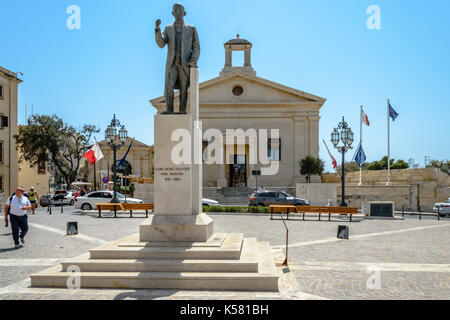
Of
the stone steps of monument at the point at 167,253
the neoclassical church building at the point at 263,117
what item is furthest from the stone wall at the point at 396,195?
the stone steps of monument at the point at 167,253

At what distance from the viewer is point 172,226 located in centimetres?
807

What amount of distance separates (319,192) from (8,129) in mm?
28545

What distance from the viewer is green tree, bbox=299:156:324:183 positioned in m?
40.9

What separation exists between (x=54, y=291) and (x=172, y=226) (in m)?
2.41

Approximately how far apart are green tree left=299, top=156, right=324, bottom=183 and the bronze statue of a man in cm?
3321

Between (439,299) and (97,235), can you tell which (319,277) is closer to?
(439,299)

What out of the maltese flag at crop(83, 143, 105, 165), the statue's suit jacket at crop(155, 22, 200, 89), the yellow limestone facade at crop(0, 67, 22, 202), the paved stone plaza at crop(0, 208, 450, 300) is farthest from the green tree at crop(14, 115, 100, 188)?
the statue's suit jacket at crop(155, 22, 200, 89)

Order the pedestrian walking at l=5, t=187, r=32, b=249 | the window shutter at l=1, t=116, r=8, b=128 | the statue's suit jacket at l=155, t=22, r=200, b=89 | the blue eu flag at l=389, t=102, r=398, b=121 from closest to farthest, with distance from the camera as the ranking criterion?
the statue's suit jacket at l=155, t=22, r=200, b=89
the pedestrian walking at l=5, t=187, r=32, b=249
the blue eu flag at l=389, t=102, r=398, b=121
the window shutter at l=1, t=116, r=8, b=128

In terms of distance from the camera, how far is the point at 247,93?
45219 millimetres

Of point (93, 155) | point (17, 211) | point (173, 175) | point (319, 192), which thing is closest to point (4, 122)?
point (93, 155)

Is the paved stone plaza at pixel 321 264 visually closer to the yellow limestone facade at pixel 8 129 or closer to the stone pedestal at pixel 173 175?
the stone pedestal at pixel 173 175

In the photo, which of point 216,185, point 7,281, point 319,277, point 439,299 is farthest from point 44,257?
point 216,185

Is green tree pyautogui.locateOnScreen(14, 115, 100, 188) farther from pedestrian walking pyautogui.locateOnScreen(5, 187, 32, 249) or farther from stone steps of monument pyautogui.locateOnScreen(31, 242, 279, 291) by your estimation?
stone steps of monument pyautogui.locateOnScreen(31, 242, 279, 291)

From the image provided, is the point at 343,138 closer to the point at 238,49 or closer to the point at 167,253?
the point at 167,253
